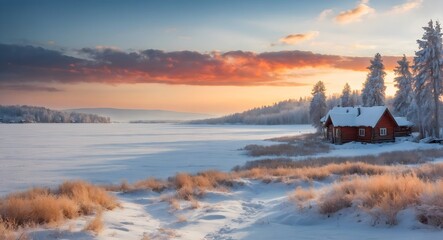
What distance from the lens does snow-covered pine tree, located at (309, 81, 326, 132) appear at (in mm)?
69375

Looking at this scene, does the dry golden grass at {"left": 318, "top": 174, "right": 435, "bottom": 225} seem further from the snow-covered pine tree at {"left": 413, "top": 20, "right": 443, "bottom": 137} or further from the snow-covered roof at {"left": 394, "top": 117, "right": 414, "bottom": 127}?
the snow-covered roof at {"left": 394, "top": 117, "right": 414, "bottom": 127}

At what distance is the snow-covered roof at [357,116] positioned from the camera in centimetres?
4894

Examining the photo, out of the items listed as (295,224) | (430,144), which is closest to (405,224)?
(295,224)

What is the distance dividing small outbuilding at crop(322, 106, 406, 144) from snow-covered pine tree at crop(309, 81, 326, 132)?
1558 cm

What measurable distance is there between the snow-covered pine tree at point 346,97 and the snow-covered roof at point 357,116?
17.7 metres

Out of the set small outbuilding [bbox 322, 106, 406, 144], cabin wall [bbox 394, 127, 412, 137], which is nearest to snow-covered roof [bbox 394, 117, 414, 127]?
small outbuilding [bbox 322, 106, 406, 144]

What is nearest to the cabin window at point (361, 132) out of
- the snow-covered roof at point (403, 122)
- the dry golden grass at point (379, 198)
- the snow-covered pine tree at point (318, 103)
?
the snow-covered roof at point (403, 122)

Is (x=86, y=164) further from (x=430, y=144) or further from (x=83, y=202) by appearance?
(x=430, y=144)

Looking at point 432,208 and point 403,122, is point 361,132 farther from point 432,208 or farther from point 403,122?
point 432,208

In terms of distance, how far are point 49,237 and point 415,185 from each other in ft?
27.3

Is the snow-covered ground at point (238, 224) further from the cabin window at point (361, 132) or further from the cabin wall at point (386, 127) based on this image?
the cabin window at point (361, 132)

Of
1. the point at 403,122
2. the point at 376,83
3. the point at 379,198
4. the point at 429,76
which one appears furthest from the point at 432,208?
the point at 376,83

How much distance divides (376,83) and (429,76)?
551 inches

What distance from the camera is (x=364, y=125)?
49.4 m
